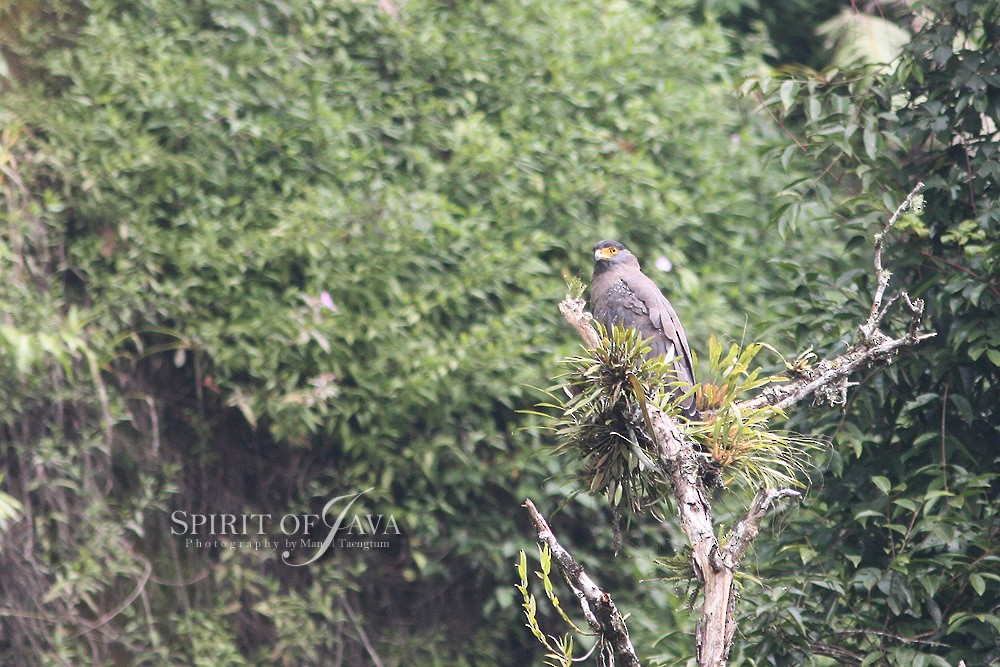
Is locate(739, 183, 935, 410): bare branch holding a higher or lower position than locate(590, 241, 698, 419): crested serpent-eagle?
higher

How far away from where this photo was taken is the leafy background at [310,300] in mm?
5152

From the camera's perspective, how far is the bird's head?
15.6 ft

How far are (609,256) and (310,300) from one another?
4.63ft

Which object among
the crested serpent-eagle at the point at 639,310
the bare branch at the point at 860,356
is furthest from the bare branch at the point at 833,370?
the crested serpent-eagle at the point at 639,310

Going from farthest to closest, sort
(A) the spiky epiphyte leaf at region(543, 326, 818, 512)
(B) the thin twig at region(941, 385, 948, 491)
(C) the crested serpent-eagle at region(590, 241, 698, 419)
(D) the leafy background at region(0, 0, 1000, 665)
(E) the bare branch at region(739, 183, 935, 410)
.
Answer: (D) the leafy background at region(0, 0, 1000, 665), (C) the crested serpent-eagle at region(590, 241, 698, 419), (B) the thin twig at region(941, 385, 948, 491), (E) the bare branch at region(739, 183, 935, 410), (A) the spiky epiphyte leaf at region(543, 326, 818, 512)

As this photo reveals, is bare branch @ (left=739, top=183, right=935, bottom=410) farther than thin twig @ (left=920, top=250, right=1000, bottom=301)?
No

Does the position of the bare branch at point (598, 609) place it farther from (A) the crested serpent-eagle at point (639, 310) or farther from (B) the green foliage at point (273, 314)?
(B) the green foliage at point (273, 314)

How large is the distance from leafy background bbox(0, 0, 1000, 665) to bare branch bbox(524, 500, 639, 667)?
2.29 metres

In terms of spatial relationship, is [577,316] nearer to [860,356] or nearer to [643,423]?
[643,423]

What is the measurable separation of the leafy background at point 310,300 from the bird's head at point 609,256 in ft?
2.19

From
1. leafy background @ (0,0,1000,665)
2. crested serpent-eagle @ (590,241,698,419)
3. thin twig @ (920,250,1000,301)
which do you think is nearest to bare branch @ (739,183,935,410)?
thin twig @ (920,250,1000,301)

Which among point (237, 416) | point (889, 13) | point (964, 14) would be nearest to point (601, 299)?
point (964, 14)

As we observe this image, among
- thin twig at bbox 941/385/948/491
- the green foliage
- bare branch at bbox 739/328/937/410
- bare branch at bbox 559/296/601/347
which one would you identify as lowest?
the green foliage

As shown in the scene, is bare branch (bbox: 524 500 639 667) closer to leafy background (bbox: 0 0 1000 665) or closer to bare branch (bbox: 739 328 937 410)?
bare branch (bbox: 739 328 937 410)
